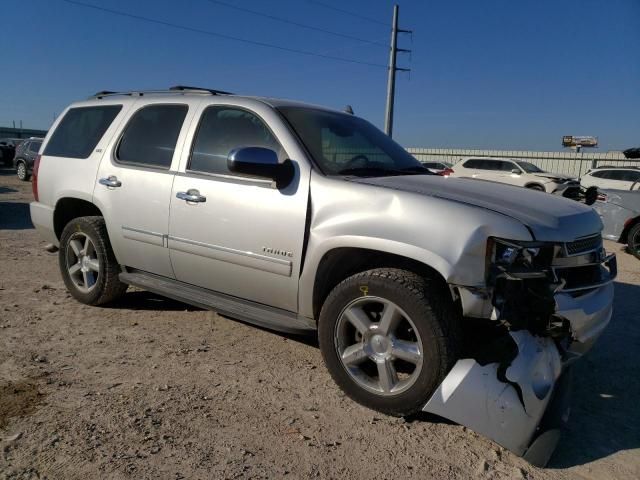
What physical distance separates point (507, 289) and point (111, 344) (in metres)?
2.81

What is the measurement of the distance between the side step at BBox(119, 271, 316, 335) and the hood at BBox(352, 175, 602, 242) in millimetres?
993

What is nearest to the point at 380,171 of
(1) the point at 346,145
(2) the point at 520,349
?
(1) the point at 346,145

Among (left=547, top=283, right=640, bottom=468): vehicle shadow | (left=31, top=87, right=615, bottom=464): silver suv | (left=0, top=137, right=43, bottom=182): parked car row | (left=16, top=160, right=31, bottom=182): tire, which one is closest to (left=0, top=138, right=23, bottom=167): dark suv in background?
(left=0, top=137, right=43, bottom=182): parked car row

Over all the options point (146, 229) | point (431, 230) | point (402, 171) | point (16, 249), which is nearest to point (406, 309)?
point (431, 230)

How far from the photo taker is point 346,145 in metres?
3.73

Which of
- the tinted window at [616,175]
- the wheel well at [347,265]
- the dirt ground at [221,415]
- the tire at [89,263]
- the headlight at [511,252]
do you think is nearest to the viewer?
the dirt ground at [221,415]

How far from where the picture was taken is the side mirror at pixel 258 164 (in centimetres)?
303

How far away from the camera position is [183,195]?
3627 mm

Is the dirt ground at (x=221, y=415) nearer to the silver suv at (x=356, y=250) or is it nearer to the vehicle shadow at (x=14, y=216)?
the silver suv at (x=356, y=250)

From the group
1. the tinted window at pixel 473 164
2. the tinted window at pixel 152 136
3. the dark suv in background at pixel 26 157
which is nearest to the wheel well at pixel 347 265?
the tinted window at pixel 152 136

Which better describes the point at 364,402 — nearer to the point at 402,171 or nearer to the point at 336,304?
the point at 336,304

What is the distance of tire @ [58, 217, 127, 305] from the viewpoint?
14.2ft

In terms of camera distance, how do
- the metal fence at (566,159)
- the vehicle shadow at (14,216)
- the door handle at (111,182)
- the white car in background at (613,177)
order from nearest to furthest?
the door handle at (111,182) < the vehicle shadow at (14,216) < the white car in background at (613,177) < the metal fence at (566,159)

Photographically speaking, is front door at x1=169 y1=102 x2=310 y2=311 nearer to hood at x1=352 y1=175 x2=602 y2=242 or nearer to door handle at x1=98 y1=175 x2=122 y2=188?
hood at x1=352 y1=175 x2=602 y2=242
